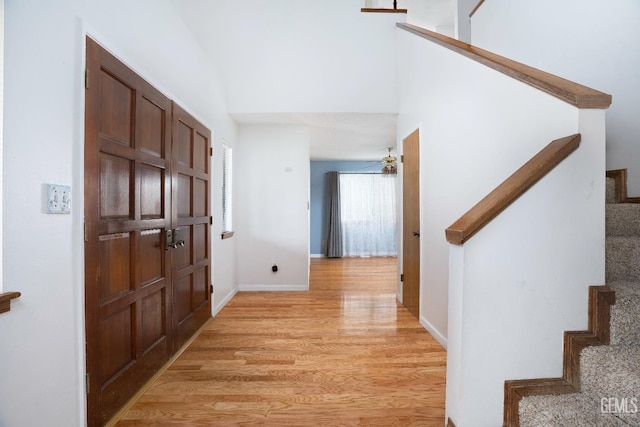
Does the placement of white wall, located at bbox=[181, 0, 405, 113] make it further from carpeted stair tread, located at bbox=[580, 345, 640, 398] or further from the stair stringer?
carpeted stair tread, located at bbox=[580, 345, 640, 398]

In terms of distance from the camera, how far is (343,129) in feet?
14.9

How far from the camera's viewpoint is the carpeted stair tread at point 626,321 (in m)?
1.27

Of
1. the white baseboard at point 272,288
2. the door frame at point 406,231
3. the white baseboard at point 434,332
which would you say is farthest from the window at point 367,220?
the white baseboard at point 434,332

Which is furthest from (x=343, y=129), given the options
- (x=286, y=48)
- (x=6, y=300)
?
(x=6, y=300)

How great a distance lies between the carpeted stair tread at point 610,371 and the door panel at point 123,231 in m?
2.18

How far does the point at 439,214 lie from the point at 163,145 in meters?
2.24

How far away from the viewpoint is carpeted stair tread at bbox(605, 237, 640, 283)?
57.6 inches

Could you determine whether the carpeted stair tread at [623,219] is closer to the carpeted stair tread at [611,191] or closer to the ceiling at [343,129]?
the carpeted stair tread at [611,191]

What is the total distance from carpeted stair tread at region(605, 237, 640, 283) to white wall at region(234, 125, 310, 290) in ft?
10.7

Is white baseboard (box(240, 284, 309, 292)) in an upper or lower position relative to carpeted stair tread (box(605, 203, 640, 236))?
lower

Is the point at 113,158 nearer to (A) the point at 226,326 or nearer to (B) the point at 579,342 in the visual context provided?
(A) the point at 226,326

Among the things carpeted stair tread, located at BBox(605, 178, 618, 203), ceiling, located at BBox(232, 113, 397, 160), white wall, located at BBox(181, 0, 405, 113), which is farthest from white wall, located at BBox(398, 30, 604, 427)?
ceiling, located at BBox(232, 113, 397, 160)

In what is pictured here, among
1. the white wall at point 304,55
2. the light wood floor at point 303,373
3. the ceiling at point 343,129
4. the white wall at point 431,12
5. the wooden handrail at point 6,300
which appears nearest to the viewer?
the wooden handrail at point 6,300

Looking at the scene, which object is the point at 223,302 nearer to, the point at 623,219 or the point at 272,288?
the point at 272,288
